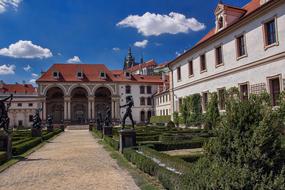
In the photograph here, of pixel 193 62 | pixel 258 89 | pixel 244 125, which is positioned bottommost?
pixel 244 125

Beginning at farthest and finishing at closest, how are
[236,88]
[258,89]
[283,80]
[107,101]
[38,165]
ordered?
→ 1. [107,101]
2. [236,88]
3. [258,89]
4. [283,80]
5. [38,165]

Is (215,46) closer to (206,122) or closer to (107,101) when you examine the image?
(206,122)

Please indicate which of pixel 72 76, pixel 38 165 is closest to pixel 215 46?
pixel 38 165

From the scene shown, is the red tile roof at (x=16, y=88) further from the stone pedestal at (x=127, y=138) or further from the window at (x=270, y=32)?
the window at (x=270, y=32)

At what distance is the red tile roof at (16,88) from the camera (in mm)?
71000

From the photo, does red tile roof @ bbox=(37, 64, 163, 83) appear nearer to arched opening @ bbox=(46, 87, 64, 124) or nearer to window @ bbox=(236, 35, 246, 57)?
arched opening @ bbox=(46, 87, 64, 124)

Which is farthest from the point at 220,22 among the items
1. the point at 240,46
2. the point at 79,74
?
the point at 79,74

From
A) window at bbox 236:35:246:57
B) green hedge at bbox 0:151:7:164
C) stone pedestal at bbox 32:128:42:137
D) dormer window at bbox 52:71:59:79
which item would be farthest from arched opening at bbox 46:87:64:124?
green hedge at bbox 0:151:7:164

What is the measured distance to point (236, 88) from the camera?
19.5 metres

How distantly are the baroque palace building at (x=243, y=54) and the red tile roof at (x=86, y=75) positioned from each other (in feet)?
108

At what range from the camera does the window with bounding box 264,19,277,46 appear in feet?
54.0

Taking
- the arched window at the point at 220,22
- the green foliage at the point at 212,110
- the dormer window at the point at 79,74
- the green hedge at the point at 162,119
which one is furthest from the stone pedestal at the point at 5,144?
the dormer window at the point at 79,74

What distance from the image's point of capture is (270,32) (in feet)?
55.4

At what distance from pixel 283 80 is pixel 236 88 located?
421 cm
